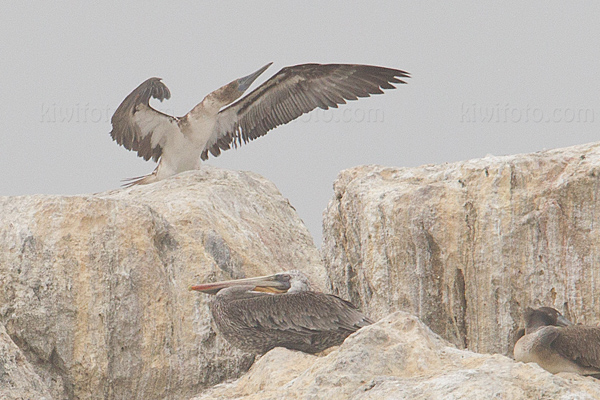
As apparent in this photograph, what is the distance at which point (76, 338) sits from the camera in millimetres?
6852

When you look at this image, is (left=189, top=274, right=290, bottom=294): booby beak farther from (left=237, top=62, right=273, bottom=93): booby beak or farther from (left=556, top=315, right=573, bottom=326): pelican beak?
(left=237, top=62, right=273, bottom=93): booby beak

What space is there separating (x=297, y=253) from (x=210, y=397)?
385 centimetres

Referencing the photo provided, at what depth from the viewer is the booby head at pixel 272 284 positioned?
6527 mm

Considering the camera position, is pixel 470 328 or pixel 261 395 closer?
pixel 261 395

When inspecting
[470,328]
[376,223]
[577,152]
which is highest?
[577,152]

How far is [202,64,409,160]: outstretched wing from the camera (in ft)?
31.6

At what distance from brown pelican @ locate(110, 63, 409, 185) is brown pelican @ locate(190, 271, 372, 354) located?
3999 millimetres

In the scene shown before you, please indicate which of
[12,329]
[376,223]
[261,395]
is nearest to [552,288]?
[376,223]

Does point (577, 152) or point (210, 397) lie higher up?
point (577, 152)

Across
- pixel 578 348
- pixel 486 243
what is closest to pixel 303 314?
pixel 486 243

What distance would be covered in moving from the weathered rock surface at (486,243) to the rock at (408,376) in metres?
1.73

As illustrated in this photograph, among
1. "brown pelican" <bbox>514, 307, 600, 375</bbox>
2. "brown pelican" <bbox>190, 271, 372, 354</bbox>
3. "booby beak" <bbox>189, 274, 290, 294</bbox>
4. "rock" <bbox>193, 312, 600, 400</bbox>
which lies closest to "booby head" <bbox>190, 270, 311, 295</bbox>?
"booby beak" <bbox>189, 274, 290, 294</bbox>

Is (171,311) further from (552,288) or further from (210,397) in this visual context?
(552,288)

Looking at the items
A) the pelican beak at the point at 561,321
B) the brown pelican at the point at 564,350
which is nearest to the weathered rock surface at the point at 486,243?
the pelican beak at the point at 561,321
